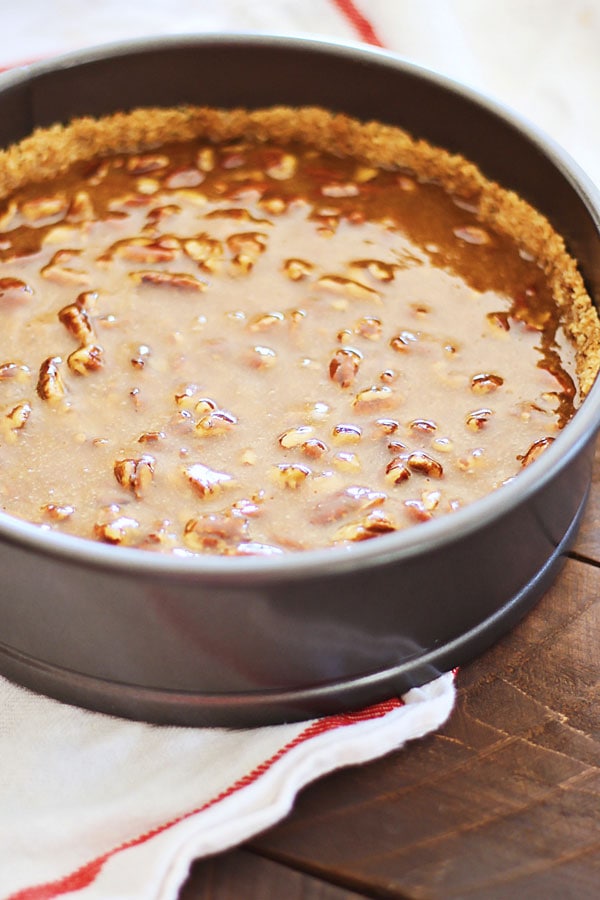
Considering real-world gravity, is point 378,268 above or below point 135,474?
above

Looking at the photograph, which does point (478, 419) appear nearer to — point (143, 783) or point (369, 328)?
point (369, 328)

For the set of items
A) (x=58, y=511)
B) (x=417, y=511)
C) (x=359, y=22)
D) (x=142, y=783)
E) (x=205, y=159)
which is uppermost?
(x=359, y=22)

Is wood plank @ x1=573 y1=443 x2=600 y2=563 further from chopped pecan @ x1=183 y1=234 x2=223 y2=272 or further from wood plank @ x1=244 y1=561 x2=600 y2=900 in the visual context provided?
chopped pecan @ x1=183 y1=234 x2=223 y2=272

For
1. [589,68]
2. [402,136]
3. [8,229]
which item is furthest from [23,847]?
[589,68]

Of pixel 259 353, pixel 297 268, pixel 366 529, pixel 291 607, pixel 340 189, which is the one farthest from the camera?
pixel 340 189

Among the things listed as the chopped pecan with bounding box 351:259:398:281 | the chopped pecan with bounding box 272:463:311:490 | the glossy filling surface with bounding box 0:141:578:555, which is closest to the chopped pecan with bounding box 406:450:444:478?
the glossy filling surface with bounding box 0:141:578:555

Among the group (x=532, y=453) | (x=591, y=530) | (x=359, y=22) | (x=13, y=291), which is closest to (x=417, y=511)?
(x=532, y=453)
